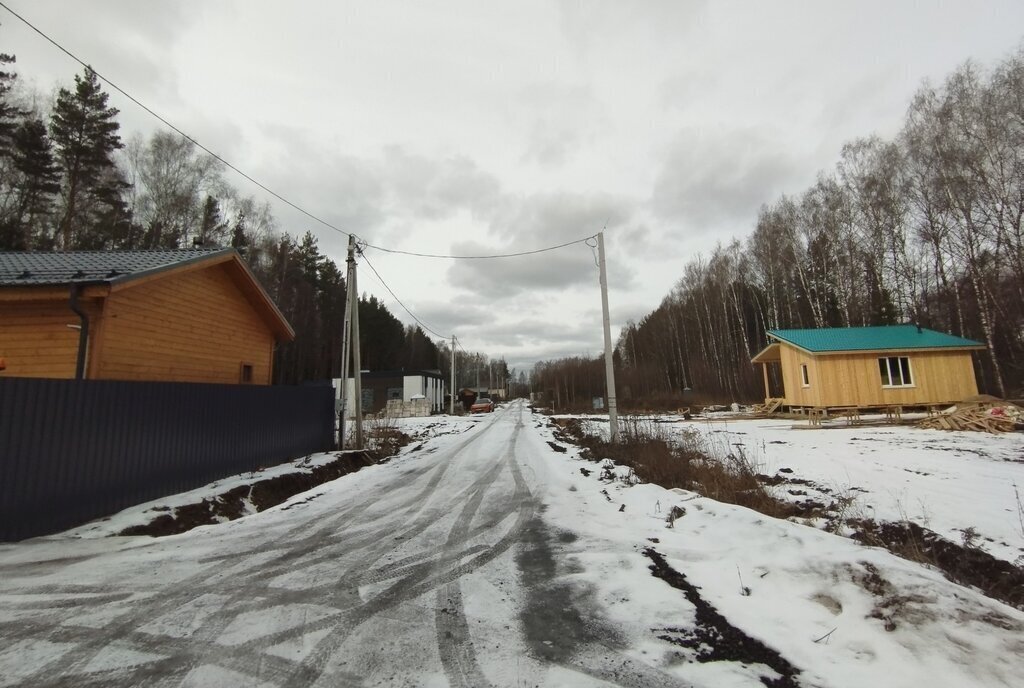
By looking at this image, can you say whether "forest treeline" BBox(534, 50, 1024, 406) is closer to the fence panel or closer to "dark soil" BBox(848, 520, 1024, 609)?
"dark soil" BBox(848, 520, 1024, 609)

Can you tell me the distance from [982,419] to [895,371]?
27.5 ft

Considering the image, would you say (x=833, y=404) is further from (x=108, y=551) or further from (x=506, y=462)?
(x=108, y=551)

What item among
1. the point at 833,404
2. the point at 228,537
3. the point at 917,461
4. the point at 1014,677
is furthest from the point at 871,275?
the point at 228,537

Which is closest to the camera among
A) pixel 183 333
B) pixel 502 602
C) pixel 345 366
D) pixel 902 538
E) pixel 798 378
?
pixel 502 602

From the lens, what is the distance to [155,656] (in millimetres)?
3168

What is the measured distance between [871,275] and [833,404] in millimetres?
13525

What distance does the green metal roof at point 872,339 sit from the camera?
20625mm

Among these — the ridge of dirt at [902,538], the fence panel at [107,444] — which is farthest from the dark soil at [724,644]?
the fence panel at [107,444]

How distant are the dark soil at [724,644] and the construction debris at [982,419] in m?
15.4

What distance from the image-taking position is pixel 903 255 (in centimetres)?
2672

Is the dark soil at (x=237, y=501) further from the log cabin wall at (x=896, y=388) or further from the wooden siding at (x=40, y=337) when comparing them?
the log cabin wall at (x=896, y=388)

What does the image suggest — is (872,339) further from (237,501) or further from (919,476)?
(237,501)

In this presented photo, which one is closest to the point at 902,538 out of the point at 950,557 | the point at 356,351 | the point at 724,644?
the point at 950,557

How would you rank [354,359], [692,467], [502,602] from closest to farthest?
[502,602] < [692,467] < [354,359]
